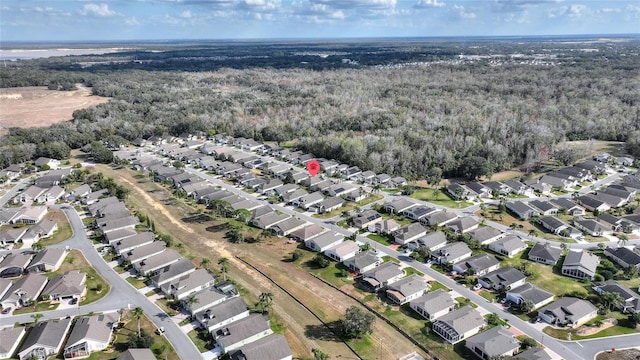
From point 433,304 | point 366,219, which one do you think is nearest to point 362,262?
point 433,304

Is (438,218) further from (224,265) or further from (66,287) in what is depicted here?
(66,287)

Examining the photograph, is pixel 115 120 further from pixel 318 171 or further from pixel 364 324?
pixel 364 324

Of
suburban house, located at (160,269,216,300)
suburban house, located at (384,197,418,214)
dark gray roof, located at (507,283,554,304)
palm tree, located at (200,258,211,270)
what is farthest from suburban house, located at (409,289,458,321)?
palm tree, located at (200,258,211,270)

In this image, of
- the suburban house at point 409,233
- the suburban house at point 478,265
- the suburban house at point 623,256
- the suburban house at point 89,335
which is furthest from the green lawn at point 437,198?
the suburban house at point 89,335

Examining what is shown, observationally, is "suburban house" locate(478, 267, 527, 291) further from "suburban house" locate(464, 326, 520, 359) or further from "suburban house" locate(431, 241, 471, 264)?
"suburban house" locate(464, 326, 520, 359)

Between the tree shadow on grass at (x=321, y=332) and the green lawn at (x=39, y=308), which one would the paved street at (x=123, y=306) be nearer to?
the green lawn at (x=39, y=308)

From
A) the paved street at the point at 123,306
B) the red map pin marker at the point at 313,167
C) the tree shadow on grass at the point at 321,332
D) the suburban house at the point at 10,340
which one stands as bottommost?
the tree shadow on grass at the point at 321,332

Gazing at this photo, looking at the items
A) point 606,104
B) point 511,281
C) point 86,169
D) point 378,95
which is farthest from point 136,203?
point 606,104

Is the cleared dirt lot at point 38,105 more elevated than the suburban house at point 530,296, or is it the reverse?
the cleared dirt lot at point 38,105
